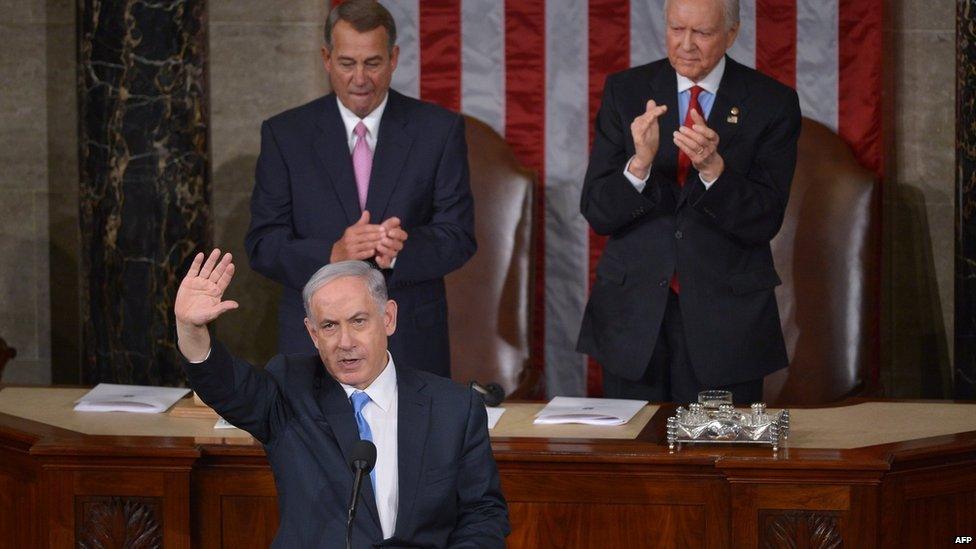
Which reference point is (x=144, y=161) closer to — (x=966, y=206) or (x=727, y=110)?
(x=727, y=110)

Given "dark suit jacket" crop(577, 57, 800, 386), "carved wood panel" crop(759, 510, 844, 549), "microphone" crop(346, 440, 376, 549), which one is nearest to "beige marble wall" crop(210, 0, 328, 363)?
"dark suit jacket" crop(577, 57, 800, 386)

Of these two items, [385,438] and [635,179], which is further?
[635,179]

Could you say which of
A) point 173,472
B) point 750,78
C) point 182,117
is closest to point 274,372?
point 173,472

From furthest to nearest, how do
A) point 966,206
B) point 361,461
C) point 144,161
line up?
point 144,161
point 966,206
point 361,461

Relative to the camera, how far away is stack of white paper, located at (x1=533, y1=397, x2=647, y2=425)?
14.4 ft

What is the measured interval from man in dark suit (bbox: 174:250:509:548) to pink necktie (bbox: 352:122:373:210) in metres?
1.42

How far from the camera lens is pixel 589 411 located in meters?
4.46

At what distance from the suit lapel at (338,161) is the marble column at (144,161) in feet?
4.91

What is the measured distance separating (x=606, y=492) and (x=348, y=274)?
1.03 m

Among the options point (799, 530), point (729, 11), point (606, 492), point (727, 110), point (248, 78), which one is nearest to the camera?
point (799, 530)

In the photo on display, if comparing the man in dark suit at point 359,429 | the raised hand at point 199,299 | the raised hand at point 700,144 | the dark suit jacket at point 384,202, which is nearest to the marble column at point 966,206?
the raised hand at point 700,144

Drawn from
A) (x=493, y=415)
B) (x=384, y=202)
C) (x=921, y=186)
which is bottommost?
(x=493, y=415)

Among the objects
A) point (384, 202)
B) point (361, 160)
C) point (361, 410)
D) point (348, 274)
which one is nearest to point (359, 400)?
point (361, 410)

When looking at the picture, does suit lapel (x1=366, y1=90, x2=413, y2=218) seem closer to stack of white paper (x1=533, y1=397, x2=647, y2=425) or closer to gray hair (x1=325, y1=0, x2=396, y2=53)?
gray hair (x1=325, y1=0, x2=396, y2=53)
